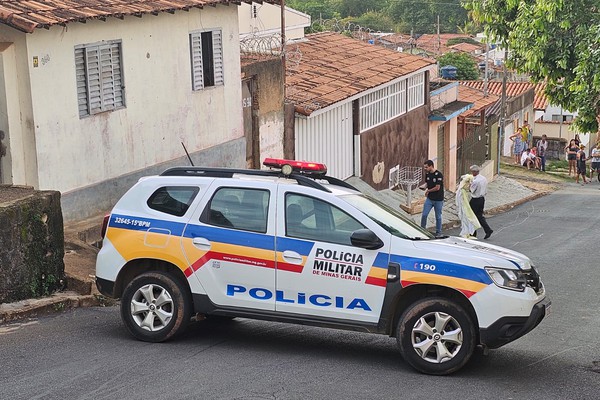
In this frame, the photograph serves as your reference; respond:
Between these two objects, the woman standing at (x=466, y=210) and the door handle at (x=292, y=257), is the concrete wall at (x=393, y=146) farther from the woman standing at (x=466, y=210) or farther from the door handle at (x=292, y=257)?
the door handle at (x=292, y=257)

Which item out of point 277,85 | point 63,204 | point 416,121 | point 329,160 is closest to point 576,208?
point 416,121

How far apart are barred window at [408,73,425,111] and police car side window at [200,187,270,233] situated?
64.9 feet

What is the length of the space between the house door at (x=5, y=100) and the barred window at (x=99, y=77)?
1.35 m

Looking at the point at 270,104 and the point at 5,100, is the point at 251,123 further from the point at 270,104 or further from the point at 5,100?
the point at 5,100

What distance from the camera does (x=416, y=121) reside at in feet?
96.0

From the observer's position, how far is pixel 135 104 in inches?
624

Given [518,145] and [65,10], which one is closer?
[65,10]

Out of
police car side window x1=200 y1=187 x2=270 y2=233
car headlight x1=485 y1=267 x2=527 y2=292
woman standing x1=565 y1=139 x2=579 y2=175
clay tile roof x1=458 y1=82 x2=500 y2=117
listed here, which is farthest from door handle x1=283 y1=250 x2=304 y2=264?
woman standing x1=565 y1=139 x2=579 y2=175

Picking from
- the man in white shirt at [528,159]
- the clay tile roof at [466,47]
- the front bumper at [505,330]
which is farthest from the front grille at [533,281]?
the clay tile roof at [466,47]

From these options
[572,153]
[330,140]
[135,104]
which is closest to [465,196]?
[330,140]

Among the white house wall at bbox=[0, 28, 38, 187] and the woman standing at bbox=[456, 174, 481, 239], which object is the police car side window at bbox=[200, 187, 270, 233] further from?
the woman standing at bbox=[456, 174, 481, 239]

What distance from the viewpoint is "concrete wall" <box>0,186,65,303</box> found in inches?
401

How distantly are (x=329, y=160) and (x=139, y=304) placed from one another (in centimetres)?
1461

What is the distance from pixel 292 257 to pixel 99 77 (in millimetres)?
7331
